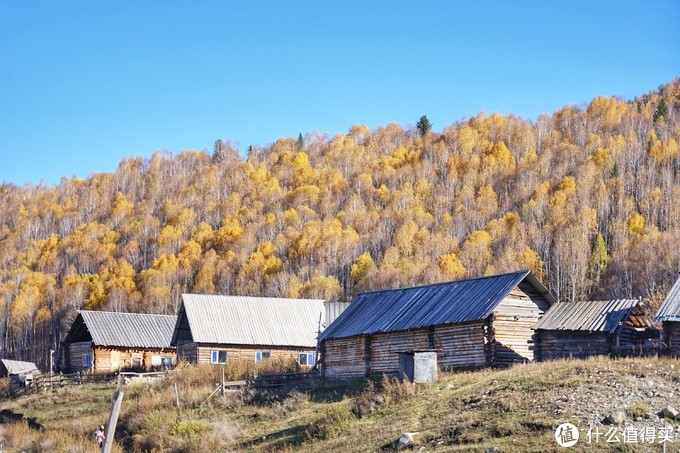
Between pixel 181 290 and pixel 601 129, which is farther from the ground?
pixel 601 129

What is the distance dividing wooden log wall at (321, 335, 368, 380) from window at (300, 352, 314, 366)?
12.5m

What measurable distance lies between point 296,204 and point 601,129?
192 feet

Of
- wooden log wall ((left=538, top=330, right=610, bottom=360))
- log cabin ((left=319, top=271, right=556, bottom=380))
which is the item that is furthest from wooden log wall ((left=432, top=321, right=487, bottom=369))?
Result: wooden log wall ((left=538, top=330, right=610, bottom=360))

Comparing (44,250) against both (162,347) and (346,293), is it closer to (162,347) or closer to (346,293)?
(346,293)

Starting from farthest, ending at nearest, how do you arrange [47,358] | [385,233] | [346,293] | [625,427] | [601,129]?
[601,129], [385,233], [346,293], [47,358], [625,427]

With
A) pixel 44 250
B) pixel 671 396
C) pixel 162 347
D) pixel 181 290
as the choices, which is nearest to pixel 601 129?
pixel 181 290

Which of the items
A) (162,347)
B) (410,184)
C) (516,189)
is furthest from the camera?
(410,184)

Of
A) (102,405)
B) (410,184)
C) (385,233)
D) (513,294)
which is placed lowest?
(102,405)

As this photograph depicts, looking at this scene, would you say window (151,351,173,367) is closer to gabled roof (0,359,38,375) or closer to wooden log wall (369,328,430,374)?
gabled roof (0,359,38,375)

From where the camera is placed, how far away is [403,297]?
163 feet

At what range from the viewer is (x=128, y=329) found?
67812 mm

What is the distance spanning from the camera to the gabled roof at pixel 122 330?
2603 inches

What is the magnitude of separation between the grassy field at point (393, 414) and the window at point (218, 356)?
39.8 ft

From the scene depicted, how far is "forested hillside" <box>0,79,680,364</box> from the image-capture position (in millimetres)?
116312
